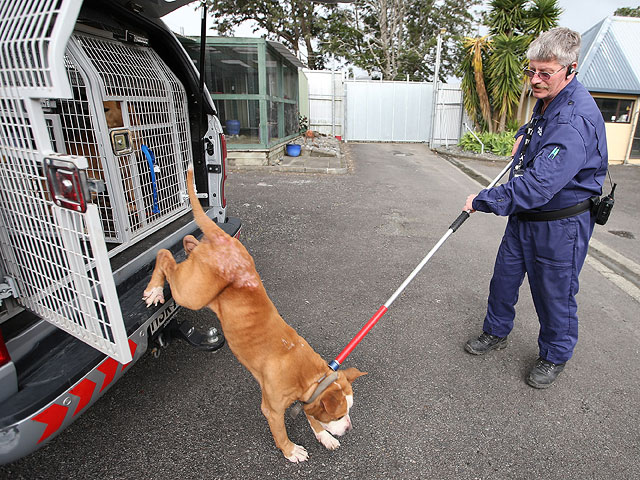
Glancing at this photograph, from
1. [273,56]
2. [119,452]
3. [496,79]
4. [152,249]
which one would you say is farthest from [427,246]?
[496,79]

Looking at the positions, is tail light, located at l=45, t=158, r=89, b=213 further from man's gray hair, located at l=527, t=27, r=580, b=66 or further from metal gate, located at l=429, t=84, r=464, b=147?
metal gate, located at l=429, t=84, r=464, b=147

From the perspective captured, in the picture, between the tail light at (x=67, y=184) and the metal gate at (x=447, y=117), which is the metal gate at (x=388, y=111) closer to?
the metal gate at (x=447, y=117)

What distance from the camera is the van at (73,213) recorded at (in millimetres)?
1354

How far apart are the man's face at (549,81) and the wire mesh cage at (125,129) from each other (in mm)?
2558

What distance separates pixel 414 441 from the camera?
2.17 m

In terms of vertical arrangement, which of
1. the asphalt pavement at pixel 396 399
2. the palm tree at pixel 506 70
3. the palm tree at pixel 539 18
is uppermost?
the palm tree at pixel 539 18

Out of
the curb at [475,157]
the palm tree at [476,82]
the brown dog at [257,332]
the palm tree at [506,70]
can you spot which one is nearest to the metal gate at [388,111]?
the palm tree at [476,82]

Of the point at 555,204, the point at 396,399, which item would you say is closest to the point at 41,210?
the point at 396,399

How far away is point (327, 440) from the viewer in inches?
83.6

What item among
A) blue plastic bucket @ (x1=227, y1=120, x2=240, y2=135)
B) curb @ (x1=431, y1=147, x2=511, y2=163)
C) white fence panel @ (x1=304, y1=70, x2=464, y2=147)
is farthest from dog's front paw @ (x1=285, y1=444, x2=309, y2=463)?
white fence panel @ (x1=304, y1=70, x2=464, y2=147)

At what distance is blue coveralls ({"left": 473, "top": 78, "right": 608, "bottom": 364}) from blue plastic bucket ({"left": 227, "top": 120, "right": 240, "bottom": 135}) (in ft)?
26.4

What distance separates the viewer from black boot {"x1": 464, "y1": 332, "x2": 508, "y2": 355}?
9.65ft

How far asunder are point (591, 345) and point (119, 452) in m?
3.51

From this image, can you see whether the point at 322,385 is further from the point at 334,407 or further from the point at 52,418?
the point at 52,418
